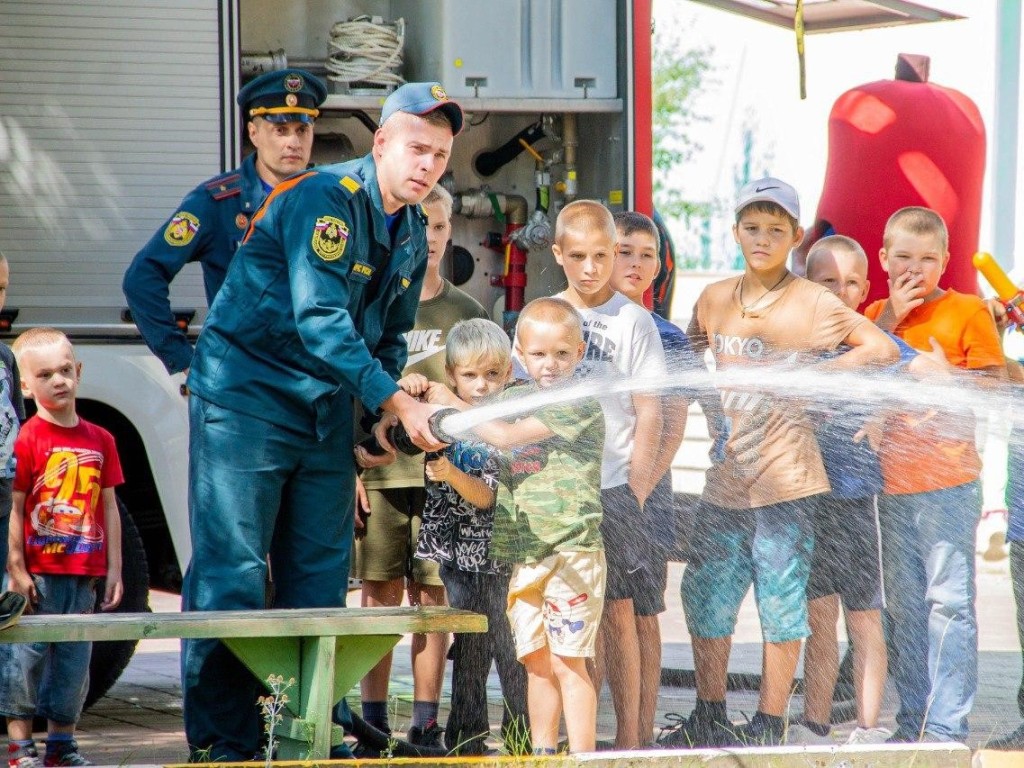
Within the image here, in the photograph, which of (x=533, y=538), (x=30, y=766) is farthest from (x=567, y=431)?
(x=30, y=766)

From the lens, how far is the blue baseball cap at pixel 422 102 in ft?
13.8

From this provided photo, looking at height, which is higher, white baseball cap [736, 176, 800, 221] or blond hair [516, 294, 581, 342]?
white baseball cap [736, 176, 800, 221]

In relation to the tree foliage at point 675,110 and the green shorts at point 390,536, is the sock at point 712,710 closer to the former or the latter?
the green shorts at point 390,536

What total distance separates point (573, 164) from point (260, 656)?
3367 mm

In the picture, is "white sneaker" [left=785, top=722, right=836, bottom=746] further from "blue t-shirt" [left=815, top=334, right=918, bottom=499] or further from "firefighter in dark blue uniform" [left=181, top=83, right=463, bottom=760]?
"firefighter in dark blue uniform" [left=181, top=83, right=463, bottom=760]

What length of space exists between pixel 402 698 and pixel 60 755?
1609 mm

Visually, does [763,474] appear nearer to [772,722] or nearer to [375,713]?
[772,722]

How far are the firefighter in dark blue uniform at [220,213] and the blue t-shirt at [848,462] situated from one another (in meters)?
2.09

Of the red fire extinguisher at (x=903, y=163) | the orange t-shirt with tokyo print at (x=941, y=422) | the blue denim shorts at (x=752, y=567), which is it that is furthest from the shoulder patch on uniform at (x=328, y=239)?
the red fire extinguisher at (x=903, y=163)

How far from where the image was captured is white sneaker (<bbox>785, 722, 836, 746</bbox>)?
505 cm

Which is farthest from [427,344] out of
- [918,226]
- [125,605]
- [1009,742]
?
[1009,742]

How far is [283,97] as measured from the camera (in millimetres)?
5434

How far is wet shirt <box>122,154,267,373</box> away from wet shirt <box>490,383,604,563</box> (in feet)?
4.82

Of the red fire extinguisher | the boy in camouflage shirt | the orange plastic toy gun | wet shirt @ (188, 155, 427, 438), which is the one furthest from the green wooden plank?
the red fire extinguisher
